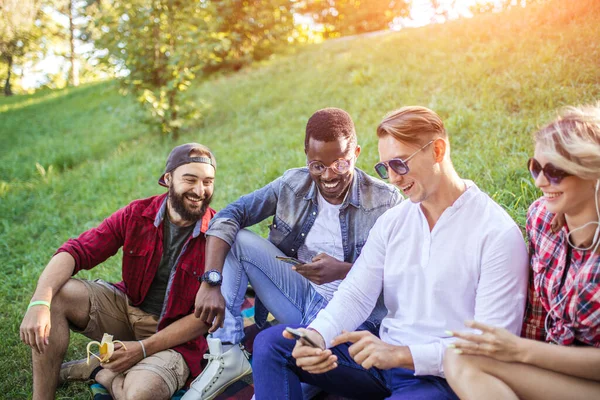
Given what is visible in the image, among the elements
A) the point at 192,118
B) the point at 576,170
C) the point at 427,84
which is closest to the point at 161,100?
the point at 192,118

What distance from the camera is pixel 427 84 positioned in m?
7.17

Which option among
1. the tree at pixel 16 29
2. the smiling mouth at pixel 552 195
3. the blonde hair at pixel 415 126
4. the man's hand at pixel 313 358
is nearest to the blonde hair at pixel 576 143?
the smiling mouth at pixel 552 195

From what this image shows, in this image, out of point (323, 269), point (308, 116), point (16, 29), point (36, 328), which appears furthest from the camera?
point (16, 29)

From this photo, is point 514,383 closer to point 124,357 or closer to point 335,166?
point 335,166

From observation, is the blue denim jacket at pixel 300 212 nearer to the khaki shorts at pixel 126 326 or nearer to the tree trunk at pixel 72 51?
the khaki shorts at pixel 126 326

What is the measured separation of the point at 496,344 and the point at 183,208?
2297 millimetres

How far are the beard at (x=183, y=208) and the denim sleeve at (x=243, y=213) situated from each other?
0.48 feet

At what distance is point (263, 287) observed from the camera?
3.30 metres

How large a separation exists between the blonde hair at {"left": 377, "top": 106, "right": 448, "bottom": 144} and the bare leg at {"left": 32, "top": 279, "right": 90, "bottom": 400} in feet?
7.72

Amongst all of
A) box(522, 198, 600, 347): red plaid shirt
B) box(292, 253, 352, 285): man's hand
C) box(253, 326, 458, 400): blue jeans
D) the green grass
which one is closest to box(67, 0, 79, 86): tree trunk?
the green grass

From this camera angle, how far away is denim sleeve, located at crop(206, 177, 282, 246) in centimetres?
333

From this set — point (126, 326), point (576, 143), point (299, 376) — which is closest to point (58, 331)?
point (126, 326)

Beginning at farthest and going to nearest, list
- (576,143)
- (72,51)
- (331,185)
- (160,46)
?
(72,51) < (160,46) < (331,185) < (576,143)

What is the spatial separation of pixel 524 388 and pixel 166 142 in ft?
27.0
